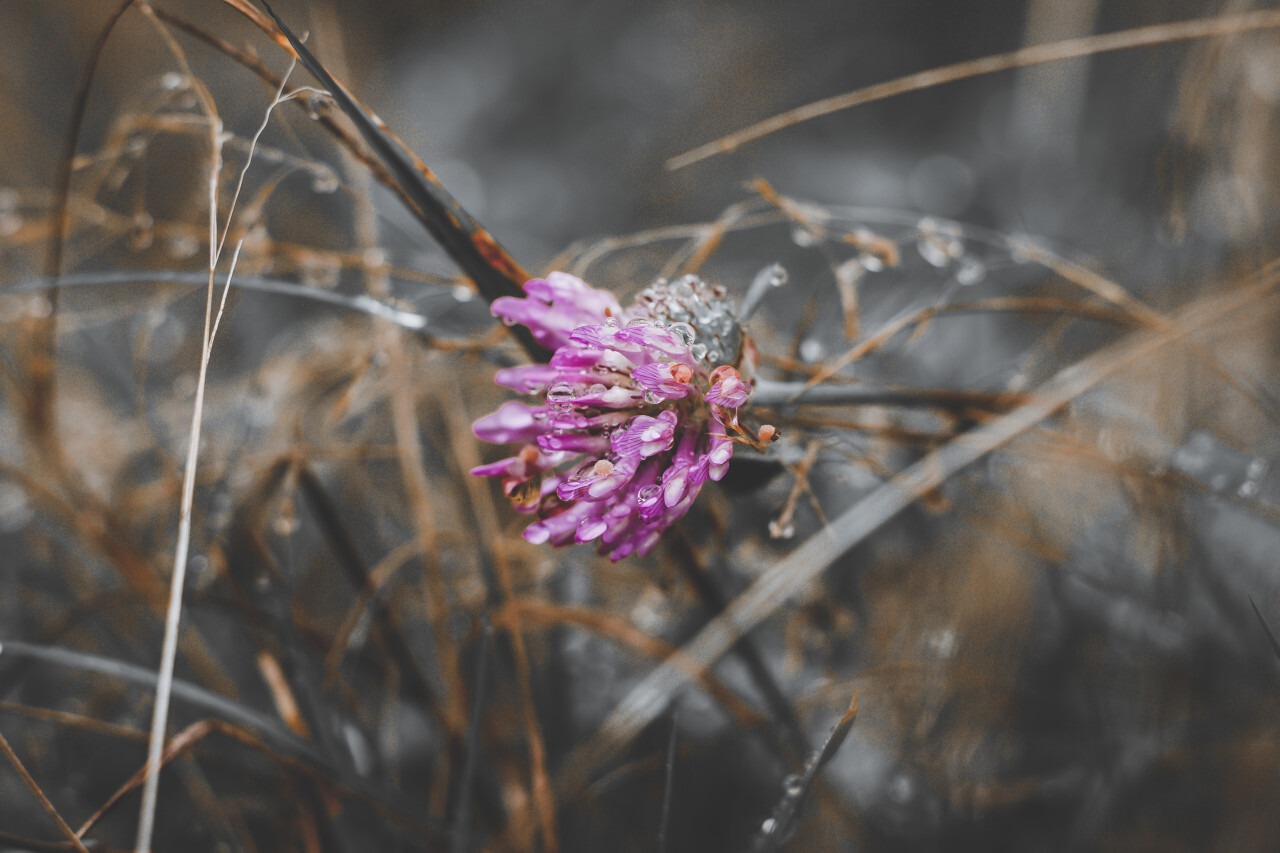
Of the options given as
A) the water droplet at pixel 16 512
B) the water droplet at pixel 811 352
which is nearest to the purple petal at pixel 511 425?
the water droplet at pixel 811 352

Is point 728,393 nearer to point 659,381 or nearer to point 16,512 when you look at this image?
point 659,381

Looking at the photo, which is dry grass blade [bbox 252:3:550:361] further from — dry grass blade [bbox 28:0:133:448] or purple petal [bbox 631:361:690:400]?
dry grass blade [bbox 28:0:133:448]

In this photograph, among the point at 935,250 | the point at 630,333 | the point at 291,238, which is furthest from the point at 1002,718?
the point at 291,238

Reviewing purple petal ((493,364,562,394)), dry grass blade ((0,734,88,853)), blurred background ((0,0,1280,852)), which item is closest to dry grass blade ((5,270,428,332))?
blurred background ((0,0,1280,852))

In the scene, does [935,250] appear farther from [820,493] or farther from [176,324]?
[176,324]

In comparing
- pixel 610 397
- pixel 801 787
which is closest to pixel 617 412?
pixel 610 397

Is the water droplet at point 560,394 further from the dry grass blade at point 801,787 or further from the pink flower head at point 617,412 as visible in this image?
the dry grass blade at point 801,787

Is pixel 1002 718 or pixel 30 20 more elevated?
pixel 30 20
